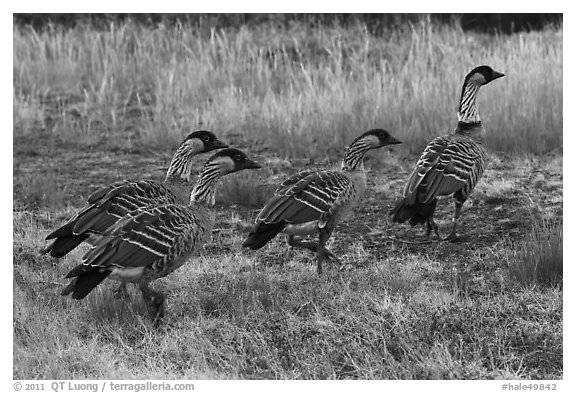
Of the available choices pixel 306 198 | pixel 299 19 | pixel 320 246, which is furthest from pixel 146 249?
pixel 299 19

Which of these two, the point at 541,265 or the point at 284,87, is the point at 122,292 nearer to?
the point at 541,265

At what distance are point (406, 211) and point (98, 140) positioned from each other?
21.3 ft

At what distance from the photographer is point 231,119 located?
14.0 m

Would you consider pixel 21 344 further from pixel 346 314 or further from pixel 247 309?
pixel 346 314

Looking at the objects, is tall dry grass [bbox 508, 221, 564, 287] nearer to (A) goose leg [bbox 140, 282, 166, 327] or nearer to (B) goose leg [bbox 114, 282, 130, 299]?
(A) goose leg [bbox 140, 282, 166, 327]

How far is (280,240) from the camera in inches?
390

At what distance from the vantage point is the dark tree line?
1892 centimetres

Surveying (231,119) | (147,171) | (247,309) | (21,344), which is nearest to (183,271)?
(247,309)

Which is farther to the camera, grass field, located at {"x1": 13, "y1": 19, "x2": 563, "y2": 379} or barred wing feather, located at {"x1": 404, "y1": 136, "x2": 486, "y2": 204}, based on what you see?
barred wing feather, located at {"x1": 404, "y1": 136, "x2": 486, "y2": 204}

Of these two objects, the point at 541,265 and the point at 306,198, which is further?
the point at 306,198

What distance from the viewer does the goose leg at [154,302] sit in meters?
7.43

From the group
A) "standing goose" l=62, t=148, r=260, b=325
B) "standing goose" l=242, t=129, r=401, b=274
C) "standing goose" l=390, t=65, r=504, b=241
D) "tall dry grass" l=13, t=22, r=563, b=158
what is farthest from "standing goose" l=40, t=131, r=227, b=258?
"tall dry grass" l=13, t=22, r=563, b=158

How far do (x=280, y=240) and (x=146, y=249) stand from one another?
2.93 m

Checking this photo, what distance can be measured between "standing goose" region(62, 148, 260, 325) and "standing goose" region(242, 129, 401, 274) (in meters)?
0.59
